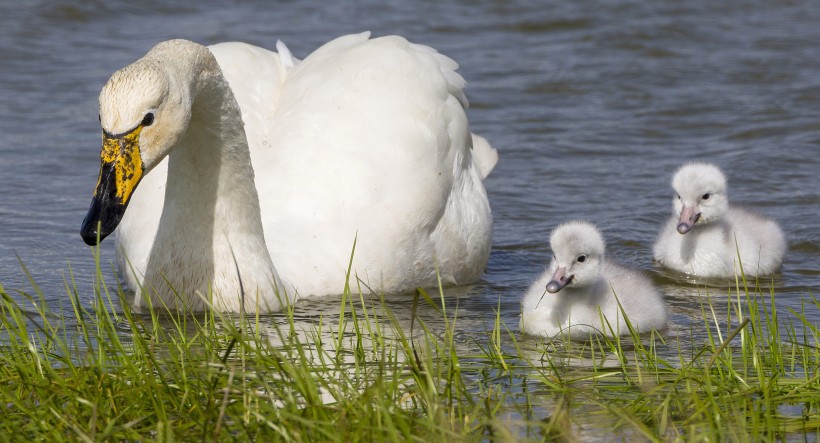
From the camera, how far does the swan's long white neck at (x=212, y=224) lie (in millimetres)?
6148

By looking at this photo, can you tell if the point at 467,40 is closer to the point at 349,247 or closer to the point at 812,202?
the point at 812,202

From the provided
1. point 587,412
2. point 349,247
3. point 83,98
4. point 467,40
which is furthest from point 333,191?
point 467,40

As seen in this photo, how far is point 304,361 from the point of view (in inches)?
162

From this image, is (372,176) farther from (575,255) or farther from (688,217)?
(688,217)

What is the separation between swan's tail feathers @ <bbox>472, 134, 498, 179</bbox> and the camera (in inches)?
331

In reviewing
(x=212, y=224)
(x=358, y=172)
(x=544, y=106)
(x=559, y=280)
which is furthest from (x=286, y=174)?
(x=544, y=106)

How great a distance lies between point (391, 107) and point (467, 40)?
6765 mm

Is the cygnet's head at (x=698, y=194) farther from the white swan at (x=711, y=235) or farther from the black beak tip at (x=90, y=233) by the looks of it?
the black beak tip at (x=90, y=233)

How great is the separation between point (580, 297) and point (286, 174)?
5.38ft

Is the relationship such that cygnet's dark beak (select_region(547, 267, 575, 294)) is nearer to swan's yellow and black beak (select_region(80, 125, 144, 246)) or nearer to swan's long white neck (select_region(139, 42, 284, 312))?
swan's long white neck (select_region(139, 42, 284, 312))

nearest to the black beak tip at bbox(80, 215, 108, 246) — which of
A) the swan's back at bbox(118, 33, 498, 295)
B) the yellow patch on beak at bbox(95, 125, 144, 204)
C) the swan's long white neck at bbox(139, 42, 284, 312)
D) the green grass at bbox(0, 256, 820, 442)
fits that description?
the yellow patch on beak at bbox(95, 125, 144, 204)

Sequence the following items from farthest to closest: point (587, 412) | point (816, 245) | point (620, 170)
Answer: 1. point (620, 170)
2. point (816, 245)
3. point (587, 412)

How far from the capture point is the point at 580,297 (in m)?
6.25

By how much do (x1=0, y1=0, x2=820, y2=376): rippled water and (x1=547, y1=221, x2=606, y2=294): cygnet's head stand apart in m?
0.43
